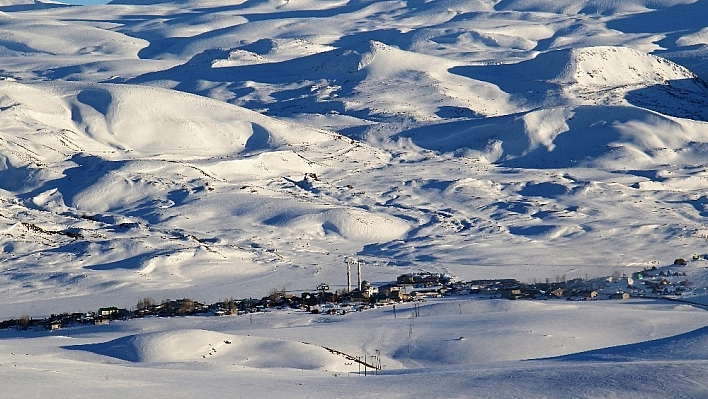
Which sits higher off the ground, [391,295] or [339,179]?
[339,179]

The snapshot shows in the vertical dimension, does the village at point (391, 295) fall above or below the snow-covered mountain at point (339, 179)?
below

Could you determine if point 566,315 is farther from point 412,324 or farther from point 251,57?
point 251,57

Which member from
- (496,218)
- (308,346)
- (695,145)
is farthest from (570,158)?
(308,346)

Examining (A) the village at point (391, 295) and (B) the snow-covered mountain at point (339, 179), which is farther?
(B) the snow-covered mountain at point (339, 179)

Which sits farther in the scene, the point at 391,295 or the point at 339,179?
the point at 339,179
